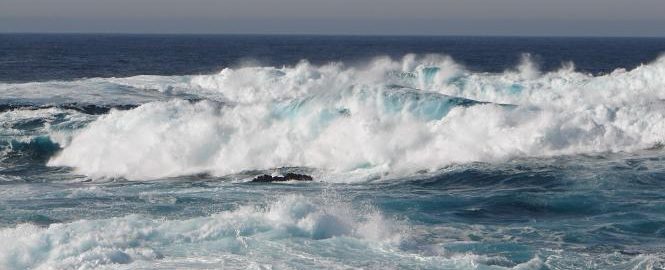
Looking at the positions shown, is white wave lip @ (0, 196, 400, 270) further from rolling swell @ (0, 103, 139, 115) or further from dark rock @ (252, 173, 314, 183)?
rolling swell @ (0, 103, 139, 115)

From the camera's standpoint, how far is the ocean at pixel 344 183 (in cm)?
1723

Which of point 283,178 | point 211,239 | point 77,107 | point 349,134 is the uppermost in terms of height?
point 349,134

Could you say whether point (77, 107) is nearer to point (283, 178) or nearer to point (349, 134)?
point (349, 134)

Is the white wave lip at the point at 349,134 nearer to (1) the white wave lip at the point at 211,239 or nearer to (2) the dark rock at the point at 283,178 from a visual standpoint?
(2) the dark rock at the point at 283,178

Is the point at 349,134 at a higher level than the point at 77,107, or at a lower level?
higher

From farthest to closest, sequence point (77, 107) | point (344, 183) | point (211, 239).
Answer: point (77, 107)
point (344, 183)
point (211, 239)

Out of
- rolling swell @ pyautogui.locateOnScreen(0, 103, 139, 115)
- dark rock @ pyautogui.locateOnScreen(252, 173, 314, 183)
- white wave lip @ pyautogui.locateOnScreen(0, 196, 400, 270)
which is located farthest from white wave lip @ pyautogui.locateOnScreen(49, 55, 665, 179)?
white wave lip @ pyautogui.locateOnScreen(0, 196, 400, 270)

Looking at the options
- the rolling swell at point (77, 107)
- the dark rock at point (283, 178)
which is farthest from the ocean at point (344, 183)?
the dark rock at point (283, 178)

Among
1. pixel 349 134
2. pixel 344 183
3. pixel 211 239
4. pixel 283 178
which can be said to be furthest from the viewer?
pixel 349 134

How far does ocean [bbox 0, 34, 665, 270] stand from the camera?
1723 cm

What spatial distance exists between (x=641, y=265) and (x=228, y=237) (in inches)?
305

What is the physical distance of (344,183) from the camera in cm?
2602

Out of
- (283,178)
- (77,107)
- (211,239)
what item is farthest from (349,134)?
(77,107)

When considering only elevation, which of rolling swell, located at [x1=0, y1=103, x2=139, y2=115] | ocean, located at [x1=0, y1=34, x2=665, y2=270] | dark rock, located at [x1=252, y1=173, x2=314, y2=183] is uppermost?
ocean, located at [x1=0, y1=34, x2=665, y2=270]
